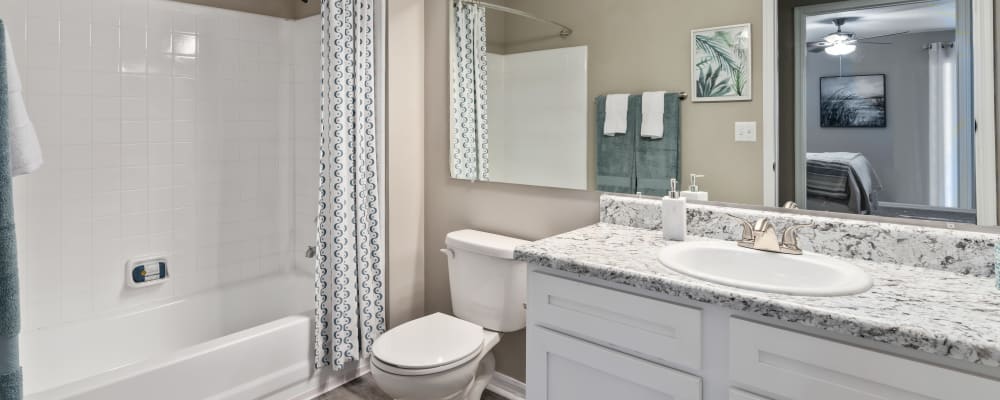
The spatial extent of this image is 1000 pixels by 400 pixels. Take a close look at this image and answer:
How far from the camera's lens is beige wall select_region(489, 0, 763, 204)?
63.2 inches

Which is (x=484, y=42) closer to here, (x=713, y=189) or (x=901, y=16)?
(x=713, y=189)

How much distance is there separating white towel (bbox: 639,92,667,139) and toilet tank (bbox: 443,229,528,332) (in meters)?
0.62

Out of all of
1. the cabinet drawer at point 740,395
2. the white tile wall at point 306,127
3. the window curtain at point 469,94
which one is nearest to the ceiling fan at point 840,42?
the cabinet drawer at point 740,395

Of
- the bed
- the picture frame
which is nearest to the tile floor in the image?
the bed

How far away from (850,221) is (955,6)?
58cm

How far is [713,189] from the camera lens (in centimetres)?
168

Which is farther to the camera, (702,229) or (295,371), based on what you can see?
(295,371)

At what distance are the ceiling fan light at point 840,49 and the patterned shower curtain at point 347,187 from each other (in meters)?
1.73

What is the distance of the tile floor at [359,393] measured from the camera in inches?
91.4

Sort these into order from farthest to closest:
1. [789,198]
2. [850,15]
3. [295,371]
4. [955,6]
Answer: [295,371] < [789,198] < [850,15] < [955,6]

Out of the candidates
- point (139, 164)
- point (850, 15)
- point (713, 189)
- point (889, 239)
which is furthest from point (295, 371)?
point (850, 15)

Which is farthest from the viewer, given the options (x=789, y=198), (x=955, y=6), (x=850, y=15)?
(x=789, y=198)

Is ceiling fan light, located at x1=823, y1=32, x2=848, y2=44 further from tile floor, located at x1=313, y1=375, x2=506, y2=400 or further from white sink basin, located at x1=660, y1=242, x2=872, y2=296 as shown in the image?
tile floor, located at x1=313, y1=375, x2=506, y2=400

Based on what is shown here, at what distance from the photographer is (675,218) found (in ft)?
5.23
